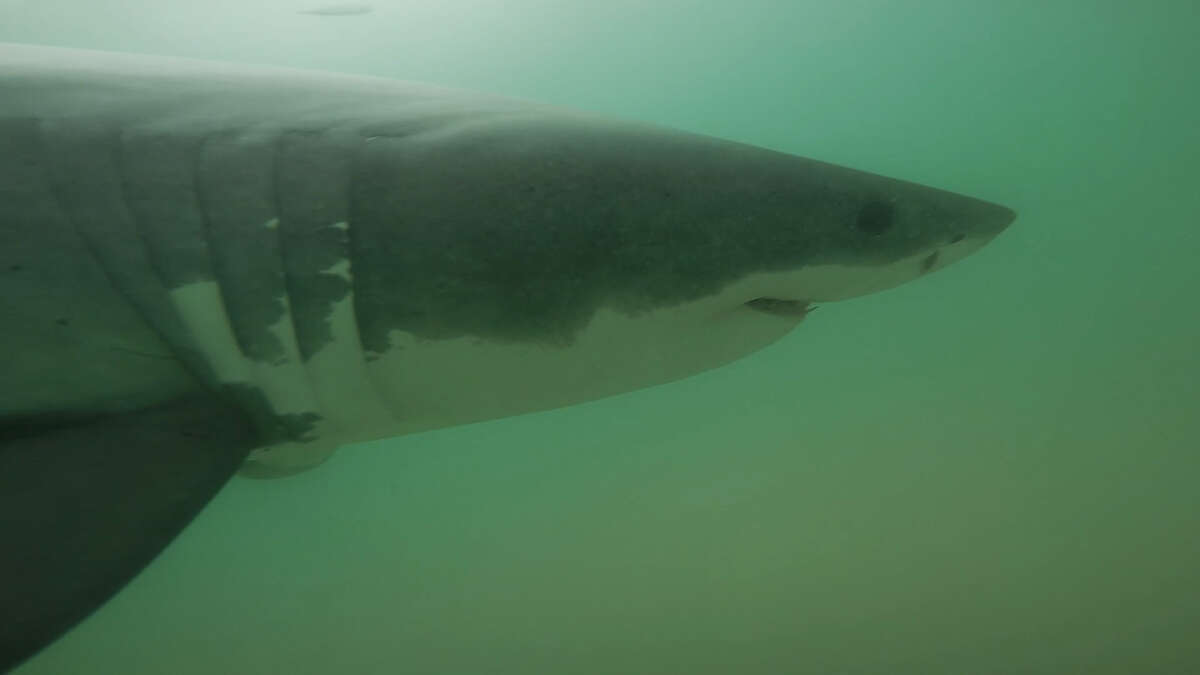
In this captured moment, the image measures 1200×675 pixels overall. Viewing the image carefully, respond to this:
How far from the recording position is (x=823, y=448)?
6062mm

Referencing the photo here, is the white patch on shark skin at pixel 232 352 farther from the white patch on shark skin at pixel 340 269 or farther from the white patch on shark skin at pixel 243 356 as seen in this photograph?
the white patch on shark skin at pixel 340 269

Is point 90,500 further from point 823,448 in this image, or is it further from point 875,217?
point 823,448

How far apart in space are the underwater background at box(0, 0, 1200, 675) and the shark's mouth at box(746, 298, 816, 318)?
104 inches

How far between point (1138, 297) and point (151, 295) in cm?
938

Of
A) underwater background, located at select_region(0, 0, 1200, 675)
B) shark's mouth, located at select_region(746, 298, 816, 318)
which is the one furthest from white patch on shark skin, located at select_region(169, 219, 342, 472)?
underwater background, located at select_region(0, 0, 1200, 675)

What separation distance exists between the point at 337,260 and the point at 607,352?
20.1 inches

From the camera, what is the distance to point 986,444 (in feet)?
18.7

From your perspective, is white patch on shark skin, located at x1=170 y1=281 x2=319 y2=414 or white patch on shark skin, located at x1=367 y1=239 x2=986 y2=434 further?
white patch on shark skin, located at x1=367 y1=239 x2=986 y2=434

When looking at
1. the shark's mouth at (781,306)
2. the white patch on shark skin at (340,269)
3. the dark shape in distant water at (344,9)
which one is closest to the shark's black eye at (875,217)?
the shark's mouth at (781,306)

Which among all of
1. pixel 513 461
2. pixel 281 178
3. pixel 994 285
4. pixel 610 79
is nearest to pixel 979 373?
pixel 994 285

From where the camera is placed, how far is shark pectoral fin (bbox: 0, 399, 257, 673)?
2.81ft

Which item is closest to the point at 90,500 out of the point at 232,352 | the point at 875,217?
the point at 232,352

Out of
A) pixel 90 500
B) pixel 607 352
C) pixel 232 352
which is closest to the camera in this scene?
pixel 90 500

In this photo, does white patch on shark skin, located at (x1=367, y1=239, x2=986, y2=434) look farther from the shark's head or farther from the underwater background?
the underwater background
